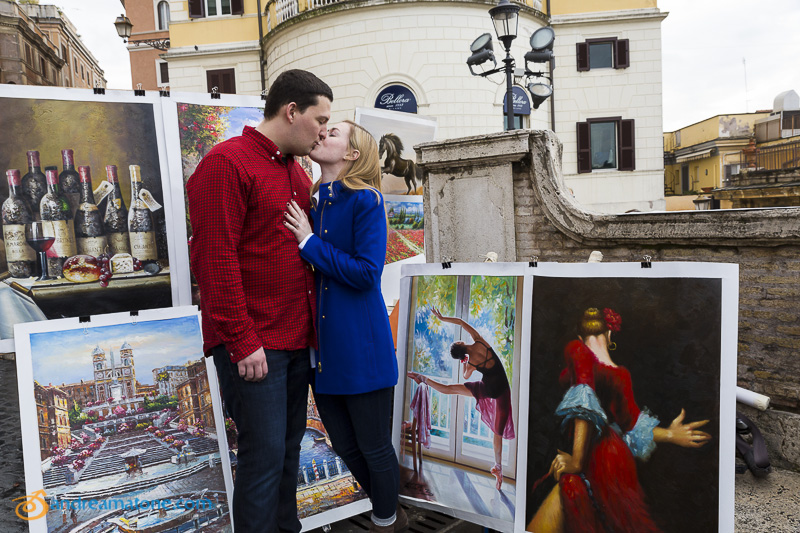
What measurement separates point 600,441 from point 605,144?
1693 centimetres

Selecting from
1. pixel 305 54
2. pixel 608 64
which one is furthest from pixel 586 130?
pixel 305 54

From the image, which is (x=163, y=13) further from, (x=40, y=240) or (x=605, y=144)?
(x=40, y=240)

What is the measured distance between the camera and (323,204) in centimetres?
227

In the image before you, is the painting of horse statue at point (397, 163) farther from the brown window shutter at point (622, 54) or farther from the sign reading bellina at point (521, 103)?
the brown window shutter at point (622, 54)

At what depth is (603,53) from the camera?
683 inches

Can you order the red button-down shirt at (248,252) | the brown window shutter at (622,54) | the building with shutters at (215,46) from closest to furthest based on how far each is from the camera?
the red button-down shirt at (248,252) → the brown window shutter at (622,54) → the building with shutters at (215,46)

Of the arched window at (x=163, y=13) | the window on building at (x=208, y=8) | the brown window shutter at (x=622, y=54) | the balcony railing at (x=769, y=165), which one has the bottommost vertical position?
the balcony railing at (x=769, y=165)

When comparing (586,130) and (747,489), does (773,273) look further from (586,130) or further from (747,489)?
(586,130)

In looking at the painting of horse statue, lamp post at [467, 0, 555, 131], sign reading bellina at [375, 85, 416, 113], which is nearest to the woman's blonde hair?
the painting of horse statue

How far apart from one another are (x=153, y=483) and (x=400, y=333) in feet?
3.99

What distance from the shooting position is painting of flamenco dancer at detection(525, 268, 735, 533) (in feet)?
6.40

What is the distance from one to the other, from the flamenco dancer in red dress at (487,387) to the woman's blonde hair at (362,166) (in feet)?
2.36

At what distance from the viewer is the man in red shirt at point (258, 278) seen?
193 centimetres

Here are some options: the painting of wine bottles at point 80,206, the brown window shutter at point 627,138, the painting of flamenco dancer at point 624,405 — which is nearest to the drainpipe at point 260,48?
the brown window shutter at point 627,138
